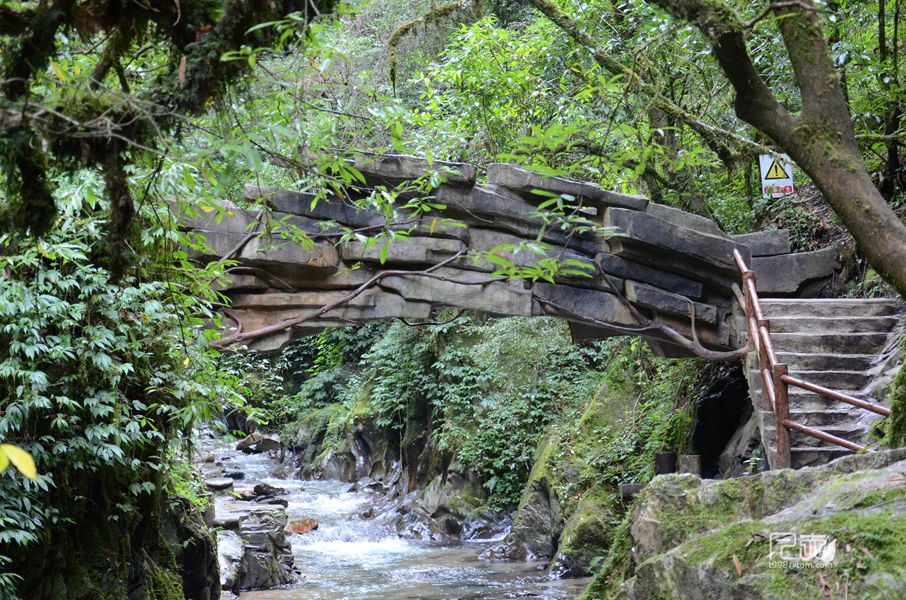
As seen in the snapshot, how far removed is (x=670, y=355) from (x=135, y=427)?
4621 mm

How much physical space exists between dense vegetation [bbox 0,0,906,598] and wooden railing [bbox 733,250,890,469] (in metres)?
1.02

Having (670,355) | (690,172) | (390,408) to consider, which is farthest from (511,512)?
(690,172)

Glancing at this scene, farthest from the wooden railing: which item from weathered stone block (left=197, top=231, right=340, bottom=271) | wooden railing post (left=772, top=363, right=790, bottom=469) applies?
weathered stone block (left=197, top=231, right=340, bottom=271)

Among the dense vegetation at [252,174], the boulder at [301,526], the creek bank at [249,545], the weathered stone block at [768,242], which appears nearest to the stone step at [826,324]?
the dense vegetation at [252,174]

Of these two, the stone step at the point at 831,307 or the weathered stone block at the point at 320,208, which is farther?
the weathered stone block at the point at 320,208

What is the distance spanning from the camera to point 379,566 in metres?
9.19

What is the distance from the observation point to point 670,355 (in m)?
7.47

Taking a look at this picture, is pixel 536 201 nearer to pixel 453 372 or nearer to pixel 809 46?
pixel 809 46

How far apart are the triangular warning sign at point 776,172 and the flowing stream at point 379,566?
4031 mm

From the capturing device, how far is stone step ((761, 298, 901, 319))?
6465 millimetres

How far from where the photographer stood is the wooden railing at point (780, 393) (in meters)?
4.75

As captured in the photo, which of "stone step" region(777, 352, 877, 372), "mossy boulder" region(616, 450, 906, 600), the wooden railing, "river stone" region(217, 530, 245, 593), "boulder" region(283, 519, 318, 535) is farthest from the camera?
"boulder" region(283, 519, 318, 535)

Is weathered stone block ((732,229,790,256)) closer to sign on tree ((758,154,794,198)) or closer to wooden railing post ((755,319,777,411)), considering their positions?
sign on tree ((758,154,794,198))

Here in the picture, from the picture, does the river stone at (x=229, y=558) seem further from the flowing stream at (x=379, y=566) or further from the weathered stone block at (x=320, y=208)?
the weathered stone block at (x=320, y=208)
